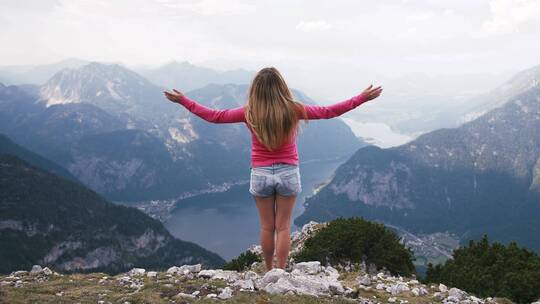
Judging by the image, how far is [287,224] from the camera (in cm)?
1120

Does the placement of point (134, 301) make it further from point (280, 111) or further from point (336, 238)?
point (336, 238)

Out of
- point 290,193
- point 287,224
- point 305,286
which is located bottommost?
point 305,286

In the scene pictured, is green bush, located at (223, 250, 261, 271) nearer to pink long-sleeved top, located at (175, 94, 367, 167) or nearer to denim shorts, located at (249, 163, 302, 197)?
denim shorts, located at (249, 163, 302, 197)

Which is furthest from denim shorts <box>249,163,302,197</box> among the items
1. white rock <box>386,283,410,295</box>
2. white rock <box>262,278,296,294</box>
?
white rock <box>386,283,410,295</box>

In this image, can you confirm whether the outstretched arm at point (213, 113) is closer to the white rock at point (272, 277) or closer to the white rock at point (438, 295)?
the white rock at point (272, 277)

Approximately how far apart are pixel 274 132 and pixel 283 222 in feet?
8.38

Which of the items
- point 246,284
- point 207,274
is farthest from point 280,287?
point 207,274

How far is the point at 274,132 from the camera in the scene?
10.1 meters

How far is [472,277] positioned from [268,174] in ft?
55.7

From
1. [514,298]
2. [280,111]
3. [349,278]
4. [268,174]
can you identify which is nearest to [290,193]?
[268,174]

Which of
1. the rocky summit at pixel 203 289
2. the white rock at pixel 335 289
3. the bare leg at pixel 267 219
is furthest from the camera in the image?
the white rock at pixel 335 289

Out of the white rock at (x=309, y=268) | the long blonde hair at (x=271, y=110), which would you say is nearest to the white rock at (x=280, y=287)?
the long blonde hair at (x=271, y=110)

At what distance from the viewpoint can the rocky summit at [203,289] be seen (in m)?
10.3

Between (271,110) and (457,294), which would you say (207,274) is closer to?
(271,110)
